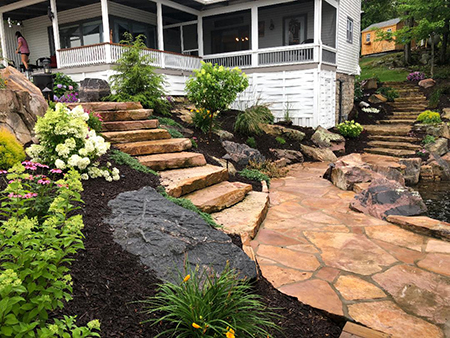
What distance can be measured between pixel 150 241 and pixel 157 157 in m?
2.80

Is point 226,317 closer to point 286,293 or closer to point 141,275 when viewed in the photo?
point 141,275

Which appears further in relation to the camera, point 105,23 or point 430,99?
point 430,99

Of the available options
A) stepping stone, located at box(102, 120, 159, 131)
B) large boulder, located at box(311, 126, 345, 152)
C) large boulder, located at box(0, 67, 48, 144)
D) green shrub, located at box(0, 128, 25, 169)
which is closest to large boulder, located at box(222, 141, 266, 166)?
stepping stone, located at box(102, 120, 159, 131)

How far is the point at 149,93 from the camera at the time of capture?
27.7ft

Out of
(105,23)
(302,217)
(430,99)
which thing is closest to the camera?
Answer: (302,217)

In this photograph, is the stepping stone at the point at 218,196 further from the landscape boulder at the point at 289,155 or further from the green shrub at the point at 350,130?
the green shrub at the point at 350,130

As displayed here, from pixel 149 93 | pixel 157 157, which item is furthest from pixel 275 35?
pixel 157 157

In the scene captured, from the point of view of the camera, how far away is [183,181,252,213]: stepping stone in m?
4.36

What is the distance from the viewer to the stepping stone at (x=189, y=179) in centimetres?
444

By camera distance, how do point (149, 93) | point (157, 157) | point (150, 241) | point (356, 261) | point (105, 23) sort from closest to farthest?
1. point (150, 241)
2. point (356, 261)
3. point (157, 157)
4. point (149, 93)
5. point (105, 23)

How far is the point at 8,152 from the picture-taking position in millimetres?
3697

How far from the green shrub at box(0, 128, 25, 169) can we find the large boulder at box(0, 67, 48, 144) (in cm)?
81

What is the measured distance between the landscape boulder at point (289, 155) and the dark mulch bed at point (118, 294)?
6.50m

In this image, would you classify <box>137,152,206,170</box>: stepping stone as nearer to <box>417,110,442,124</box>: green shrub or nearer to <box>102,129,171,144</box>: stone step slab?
<box>102,129,171,144</box>: stone step slab
